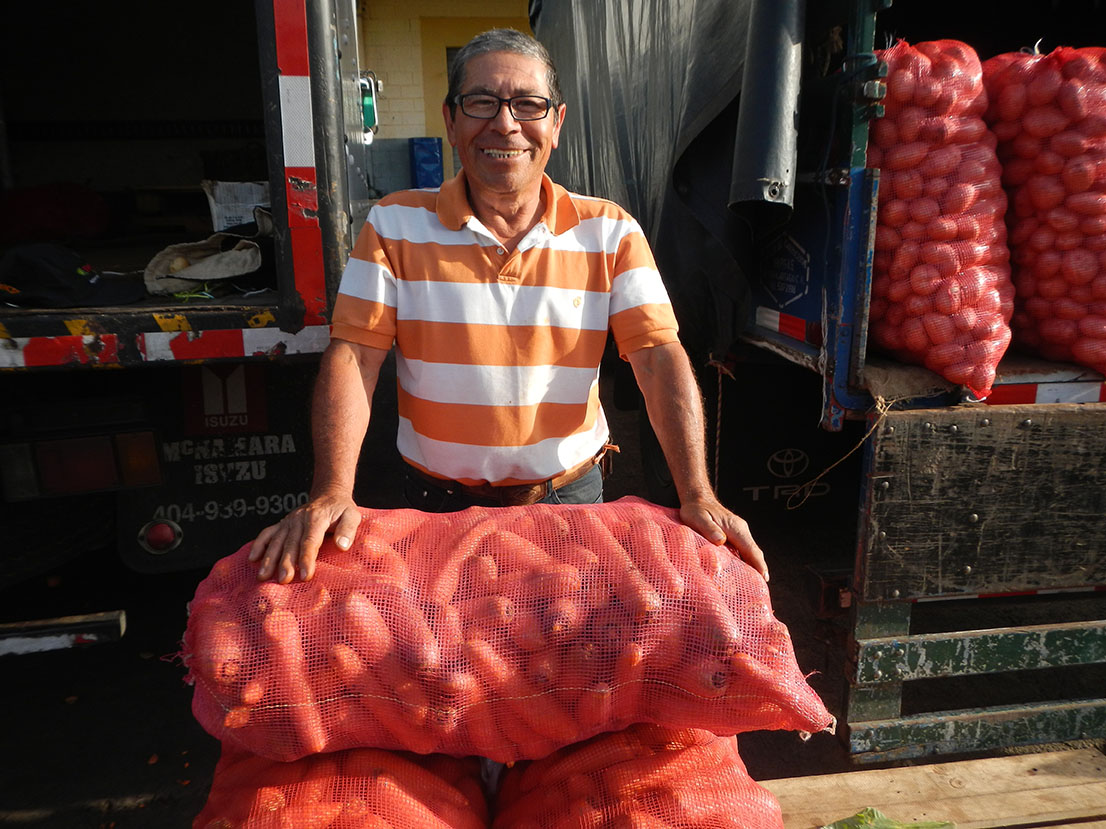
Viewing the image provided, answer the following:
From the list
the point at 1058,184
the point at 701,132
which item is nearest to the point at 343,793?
the point at 701,132

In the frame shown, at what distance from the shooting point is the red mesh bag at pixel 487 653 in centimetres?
124

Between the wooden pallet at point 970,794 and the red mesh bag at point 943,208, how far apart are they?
0.92m

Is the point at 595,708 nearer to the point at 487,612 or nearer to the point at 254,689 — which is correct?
the point at 487,612

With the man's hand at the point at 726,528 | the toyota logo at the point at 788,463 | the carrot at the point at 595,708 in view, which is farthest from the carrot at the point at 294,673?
the toyota logo at the point at 788,463

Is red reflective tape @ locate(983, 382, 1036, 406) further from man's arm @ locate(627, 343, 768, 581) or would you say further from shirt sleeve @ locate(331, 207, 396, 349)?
shirt sleeve @ locate(331, 207, 396, 349)

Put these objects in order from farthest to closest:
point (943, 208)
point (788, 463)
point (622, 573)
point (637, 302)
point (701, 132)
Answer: point (788, 463) → point (701, 132) → point (943, 208) → point (637, 302) → point (622, 573)

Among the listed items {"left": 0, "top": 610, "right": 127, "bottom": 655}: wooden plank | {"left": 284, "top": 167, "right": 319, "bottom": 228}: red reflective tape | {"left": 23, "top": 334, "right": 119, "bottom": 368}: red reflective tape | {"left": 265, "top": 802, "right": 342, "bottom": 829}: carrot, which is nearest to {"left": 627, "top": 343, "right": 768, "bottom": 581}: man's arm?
{"left": 265, "top": 802, "right": 342, "bottom": 829}: carrot

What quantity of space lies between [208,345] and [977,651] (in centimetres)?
226

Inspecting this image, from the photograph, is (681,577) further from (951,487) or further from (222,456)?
(222,456)

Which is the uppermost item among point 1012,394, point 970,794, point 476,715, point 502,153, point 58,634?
point 502,153

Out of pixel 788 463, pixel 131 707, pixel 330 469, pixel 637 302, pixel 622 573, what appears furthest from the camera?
pixel 788 463

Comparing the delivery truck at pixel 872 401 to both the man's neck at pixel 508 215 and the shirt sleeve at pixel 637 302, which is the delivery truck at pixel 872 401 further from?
the man's neck at pixel 508 215

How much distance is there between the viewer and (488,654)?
1265mm

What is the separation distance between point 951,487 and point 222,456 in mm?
2080
